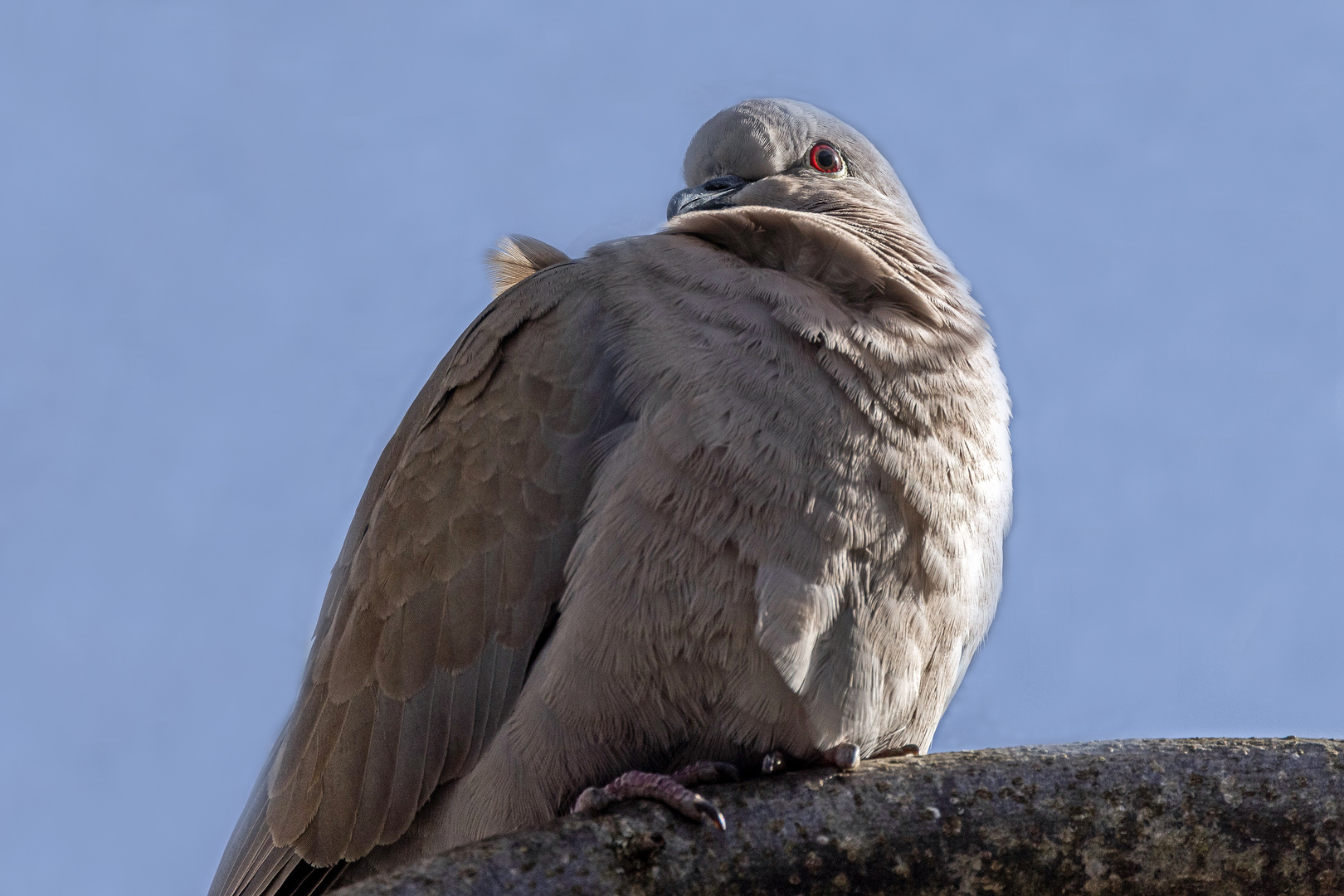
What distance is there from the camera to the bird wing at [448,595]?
4027mm

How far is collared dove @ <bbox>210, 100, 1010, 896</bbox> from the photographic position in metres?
3.71

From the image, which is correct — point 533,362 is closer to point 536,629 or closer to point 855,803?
point 536,629

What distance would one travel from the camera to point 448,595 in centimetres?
414

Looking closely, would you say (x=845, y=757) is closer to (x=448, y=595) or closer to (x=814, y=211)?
(x=448, y=595)

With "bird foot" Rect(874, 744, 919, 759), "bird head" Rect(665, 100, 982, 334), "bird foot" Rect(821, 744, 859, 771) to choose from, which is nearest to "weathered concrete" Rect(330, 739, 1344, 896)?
"bird foot" Rect(821, 744, 859, 771)

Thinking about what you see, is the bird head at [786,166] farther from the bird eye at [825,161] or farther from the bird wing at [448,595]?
the bird wing at [448,595]

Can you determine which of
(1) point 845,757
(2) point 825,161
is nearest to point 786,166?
(2) point 825,161

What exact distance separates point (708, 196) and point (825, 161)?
56 centimetres

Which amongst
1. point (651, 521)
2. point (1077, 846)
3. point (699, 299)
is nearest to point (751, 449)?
point (651, 521)

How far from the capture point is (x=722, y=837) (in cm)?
312

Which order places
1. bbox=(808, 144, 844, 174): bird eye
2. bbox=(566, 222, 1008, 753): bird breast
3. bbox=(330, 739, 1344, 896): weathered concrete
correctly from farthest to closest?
bbox=(808, 144, 844, 174): bird eye < bbox=(566, 222, 1008, 753): bird breast < bbox=(330, 739, 1344, 896): weathered concrete

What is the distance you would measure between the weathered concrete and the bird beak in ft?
8.90

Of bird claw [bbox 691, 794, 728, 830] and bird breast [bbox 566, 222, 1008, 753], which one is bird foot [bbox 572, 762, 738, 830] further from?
bird breast [bbox 566, 222, 1008, 753]

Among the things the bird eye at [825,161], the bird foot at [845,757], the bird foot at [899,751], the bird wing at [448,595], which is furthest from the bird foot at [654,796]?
the bird eye at [825,161]
